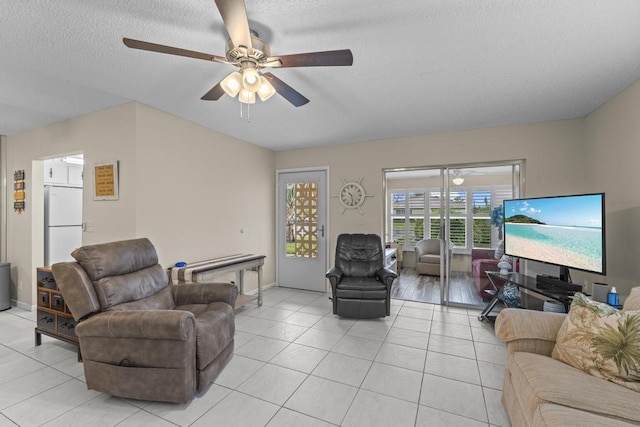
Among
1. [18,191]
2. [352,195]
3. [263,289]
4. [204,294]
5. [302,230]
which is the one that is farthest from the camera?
[302,230]

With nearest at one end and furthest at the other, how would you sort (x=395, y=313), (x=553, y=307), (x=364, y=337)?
1. (x=553, y=307)
2. (x=364, y=337)
3. (x=395, y=313)

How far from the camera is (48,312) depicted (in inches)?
106

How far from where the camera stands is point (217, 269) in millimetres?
3287

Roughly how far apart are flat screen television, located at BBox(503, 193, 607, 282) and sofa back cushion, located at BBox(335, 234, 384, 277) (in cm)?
159

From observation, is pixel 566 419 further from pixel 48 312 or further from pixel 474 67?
pixel 48 312

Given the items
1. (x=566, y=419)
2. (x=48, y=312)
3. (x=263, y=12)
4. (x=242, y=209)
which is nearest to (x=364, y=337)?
(x=566, y=419)

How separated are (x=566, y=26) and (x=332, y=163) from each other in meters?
3.25

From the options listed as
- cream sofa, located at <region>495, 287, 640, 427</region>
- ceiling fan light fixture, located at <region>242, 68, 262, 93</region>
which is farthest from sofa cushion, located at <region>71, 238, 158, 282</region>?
cream sofa, located at <region>495, 287, 640, 427</region>

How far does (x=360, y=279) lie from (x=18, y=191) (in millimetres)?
4931

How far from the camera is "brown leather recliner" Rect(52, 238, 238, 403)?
1.83 meters

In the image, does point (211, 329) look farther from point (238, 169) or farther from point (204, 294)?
point (238, 169)

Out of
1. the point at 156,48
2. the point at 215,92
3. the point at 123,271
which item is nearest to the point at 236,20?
the point at 156,48

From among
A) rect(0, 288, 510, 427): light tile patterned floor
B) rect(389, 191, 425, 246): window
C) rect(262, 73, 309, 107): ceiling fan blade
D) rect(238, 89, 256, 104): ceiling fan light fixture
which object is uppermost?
rect(262, 73, 309, 107): ceiling fan blade

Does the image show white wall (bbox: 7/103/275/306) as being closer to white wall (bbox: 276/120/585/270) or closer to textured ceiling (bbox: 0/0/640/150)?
textured ceiling (bbox: 0/0/640/150)
